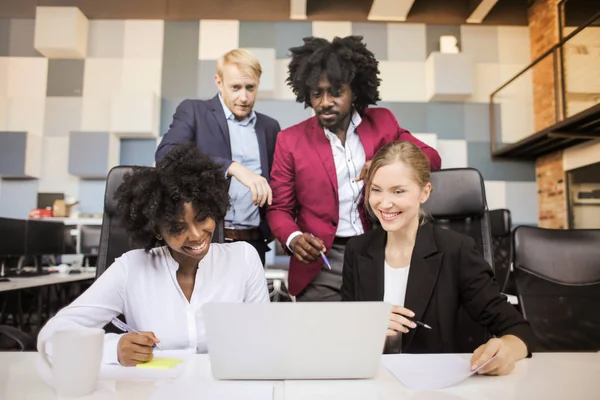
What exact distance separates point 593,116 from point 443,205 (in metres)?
2.98

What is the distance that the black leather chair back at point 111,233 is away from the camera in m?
1.63

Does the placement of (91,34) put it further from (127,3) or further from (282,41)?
(282,41)

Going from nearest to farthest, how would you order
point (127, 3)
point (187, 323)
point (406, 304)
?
point (187, 323) → point (406, 304) → point (127, 3)

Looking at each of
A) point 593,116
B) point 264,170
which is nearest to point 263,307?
point 264,170

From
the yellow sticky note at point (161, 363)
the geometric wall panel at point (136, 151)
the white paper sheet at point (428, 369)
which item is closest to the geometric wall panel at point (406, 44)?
the geometric wall panel at point (136, 151)

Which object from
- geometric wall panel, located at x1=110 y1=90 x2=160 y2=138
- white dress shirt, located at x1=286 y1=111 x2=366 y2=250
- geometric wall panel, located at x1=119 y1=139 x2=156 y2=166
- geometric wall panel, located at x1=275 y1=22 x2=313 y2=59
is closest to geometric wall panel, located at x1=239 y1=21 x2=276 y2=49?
geometric wall panel, located at x1=275 y1=22 x2=313 y2=59

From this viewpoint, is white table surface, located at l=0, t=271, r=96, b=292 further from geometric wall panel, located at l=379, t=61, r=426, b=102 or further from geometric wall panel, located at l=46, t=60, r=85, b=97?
geometric wall panel, located at l=379, t=61, r=426, b=102

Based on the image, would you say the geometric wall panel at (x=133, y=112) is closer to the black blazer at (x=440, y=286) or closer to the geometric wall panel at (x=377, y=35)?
the geometric wall panel at (x=377, y=35)

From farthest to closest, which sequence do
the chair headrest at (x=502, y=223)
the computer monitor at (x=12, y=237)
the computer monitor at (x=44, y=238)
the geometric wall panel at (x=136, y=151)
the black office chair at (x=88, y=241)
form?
1. the geometric wall panel at (x=136, y=151)
2. the black office chair at (x=88, y=241)
3. the chair headrest at (x=502, y=223)
4. the computer monitor at (x=44, y=238)
5. the computer monitor at (x=12, y=237)

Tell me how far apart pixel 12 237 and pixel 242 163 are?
2.13 meters

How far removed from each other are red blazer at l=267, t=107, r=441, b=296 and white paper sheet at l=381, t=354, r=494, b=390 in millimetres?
849

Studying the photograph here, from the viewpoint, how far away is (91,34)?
5.40 meters

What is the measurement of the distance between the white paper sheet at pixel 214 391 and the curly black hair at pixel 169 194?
0.51 metres

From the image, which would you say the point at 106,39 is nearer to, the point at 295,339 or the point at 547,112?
the point at 547,112
